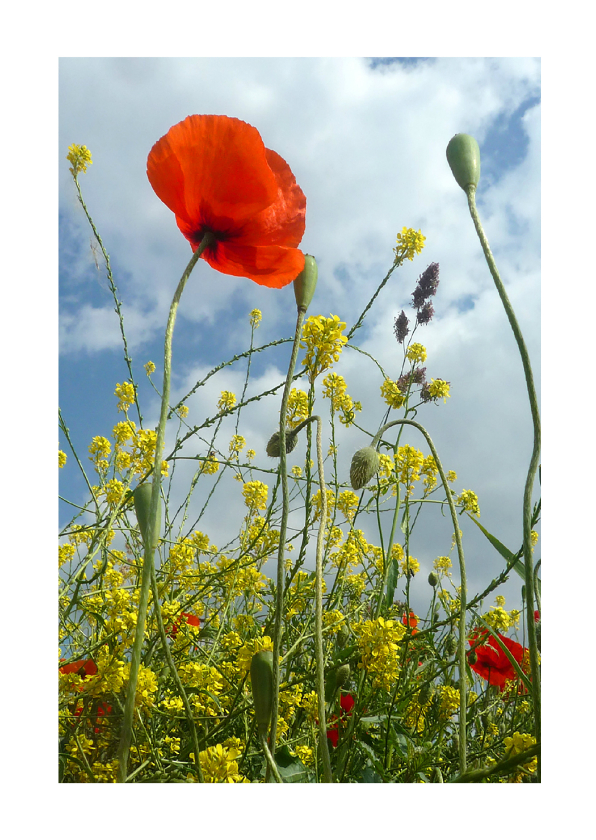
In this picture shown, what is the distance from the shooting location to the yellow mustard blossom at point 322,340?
75 cm

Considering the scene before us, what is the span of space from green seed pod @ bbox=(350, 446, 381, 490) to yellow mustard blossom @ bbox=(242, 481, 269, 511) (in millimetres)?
586

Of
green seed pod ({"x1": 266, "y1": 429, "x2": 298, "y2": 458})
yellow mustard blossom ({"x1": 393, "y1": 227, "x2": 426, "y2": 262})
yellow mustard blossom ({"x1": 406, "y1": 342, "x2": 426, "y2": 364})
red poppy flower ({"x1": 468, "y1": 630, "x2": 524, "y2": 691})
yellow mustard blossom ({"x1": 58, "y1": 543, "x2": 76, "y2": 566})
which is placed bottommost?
red poppy flower ({"x1": 468, "y1": 630, "x2": 524, "y2": 691})

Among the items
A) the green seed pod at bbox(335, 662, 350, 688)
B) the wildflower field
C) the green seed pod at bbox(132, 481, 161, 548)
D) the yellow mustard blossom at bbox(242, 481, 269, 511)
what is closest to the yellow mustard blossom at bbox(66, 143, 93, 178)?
the wildflower field

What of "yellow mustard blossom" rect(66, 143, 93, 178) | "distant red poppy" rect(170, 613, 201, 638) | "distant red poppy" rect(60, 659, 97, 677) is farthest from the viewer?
"yellow mustard blossom" rect(66, 143, 93, 178)

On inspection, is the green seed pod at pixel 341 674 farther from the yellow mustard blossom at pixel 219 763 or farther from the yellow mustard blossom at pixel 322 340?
the yellow mustard blossom at pixel 322 340

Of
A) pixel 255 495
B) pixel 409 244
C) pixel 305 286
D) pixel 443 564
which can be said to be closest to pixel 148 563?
pixel 305 286

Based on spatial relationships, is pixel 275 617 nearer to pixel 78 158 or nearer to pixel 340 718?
pixel 340 718

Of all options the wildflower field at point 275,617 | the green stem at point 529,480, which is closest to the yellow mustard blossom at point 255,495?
the wildflower field at point 275,617

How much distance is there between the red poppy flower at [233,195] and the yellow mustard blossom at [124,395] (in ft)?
2.73

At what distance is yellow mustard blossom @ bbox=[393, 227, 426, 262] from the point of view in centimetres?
124

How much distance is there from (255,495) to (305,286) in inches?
29.8

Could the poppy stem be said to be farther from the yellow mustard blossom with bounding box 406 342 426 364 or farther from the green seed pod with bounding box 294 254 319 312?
the yellow mustard blossom with bounding box 406 342 426 364
